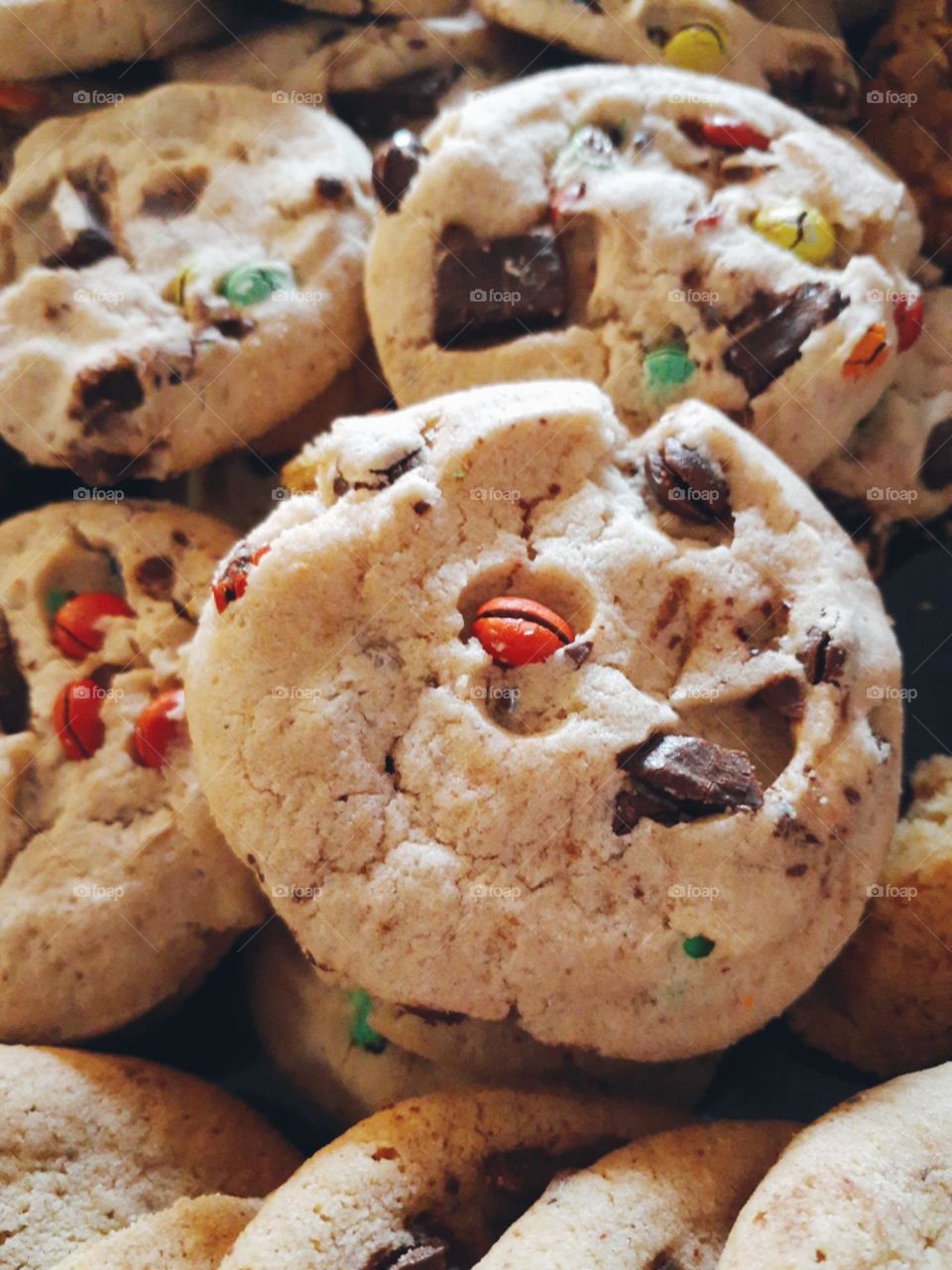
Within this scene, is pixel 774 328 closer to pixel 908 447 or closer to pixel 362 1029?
pixel 908 447

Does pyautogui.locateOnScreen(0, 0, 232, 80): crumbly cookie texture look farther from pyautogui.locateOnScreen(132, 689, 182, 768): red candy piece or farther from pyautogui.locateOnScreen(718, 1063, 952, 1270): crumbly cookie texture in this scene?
pyautogui.locateOnScreen(718, 1063, 952, 1270): crumbly cookie texture

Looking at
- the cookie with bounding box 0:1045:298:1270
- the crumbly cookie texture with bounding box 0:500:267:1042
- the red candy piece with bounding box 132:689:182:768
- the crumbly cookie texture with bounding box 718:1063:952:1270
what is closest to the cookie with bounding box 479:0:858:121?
the crumbly cookie texture with bounding box 0:500:267:1042

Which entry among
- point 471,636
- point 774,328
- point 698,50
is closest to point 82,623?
point 471,636

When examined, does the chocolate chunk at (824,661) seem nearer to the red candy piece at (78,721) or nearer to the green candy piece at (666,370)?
the green candy piece at (666,370)

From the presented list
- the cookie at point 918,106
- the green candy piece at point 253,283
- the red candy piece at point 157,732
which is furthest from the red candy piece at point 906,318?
the red candy piece at point 157,732

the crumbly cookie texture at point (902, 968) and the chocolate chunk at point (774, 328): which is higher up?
the chocolate chunk at point (774, 328)

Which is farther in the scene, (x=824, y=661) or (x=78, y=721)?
(x=78, y=721)

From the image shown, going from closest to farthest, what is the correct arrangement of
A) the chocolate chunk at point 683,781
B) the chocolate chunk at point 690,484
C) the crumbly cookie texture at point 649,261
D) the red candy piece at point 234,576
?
1. the chocolate chunk at point 683,781
2. the red candy piece at point 234,576
3. the chocolate chunk at point 690,484
4. the crumbly cookie texture at point 649,261
